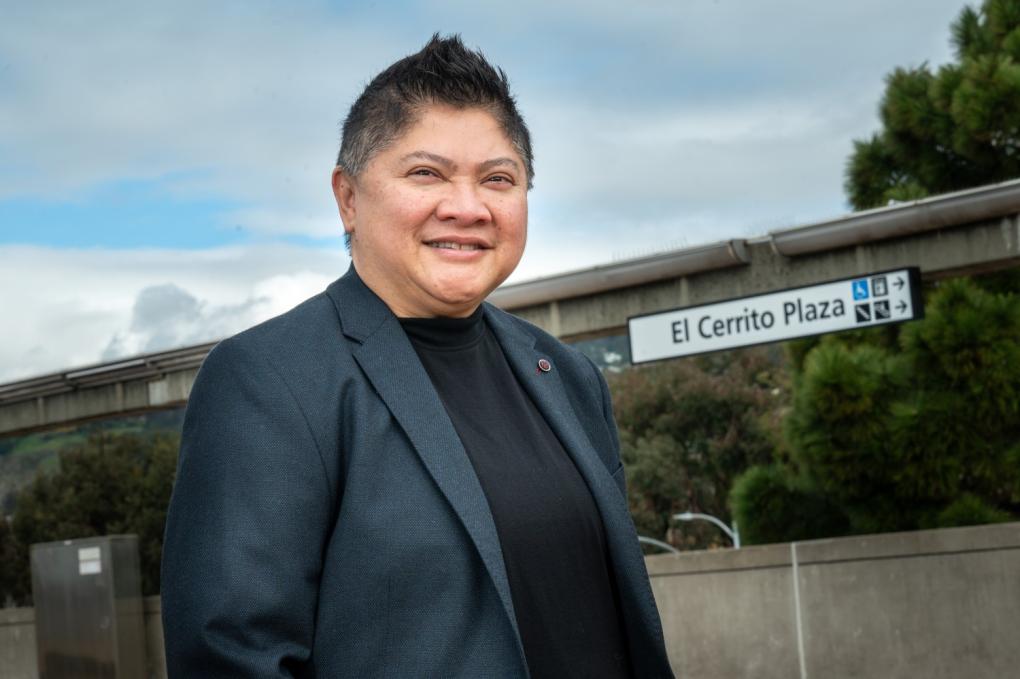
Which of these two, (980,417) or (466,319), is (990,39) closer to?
(980,417)

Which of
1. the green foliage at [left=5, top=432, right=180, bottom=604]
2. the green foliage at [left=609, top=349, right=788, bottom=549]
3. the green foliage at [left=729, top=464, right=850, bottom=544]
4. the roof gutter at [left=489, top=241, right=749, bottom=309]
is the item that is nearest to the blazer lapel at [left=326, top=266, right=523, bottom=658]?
the green foliage at [left=729, top=464, right=850, bottom=544]

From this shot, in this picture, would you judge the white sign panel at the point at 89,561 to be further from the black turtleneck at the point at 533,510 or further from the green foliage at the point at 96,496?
the green foliage at the point at 96,496

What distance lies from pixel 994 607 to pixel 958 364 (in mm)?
2491

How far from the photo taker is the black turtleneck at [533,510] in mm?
2098

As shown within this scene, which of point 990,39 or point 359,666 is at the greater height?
point 990,39

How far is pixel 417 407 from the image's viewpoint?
210 cm

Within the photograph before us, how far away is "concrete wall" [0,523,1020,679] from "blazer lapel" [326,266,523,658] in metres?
6.42

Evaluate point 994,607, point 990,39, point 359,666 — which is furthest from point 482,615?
point 990,39

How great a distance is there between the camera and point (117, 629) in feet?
37.8

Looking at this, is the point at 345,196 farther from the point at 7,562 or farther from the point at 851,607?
the point at 7,562

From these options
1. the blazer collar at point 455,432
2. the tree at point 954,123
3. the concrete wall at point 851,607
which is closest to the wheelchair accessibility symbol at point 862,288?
the concrete wall at point 851,607

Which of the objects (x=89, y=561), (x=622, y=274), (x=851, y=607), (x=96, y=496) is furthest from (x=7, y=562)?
Result: (x=851, y=607)

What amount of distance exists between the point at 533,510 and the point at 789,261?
9.55 metres

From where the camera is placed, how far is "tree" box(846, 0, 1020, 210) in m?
11.6
